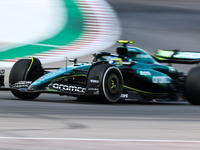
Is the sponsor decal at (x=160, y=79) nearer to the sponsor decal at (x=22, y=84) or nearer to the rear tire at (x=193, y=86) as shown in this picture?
the rear tire at (x=193, y=86)

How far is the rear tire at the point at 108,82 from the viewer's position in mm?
7891

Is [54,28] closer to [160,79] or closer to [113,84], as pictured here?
[160,79]

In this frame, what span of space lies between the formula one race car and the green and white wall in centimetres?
635

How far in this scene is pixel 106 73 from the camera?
7.92 meters

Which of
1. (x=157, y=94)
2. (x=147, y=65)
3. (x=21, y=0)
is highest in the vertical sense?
(x=21, y=0)

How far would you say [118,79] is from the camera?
8.29 meters

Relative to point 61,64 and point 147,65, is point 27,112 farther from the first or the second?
point 61,64

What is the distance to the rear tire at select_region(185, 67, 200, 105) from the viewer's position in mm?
8102

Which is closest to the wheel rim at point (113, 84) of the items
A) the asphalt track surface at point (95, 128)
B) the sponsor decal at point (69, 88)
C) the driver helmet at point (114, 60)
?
the asphalt track surface at point (95, 128)

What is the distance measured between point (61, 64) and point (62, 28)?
4.17m

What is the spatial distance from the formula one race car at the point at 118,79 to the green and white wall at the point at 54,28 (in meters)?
6.35

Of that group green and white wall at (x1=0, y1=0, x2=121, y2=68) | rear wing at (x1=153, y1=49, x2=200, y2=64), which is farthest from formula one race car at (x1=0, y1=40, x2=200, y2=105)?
green and white wall at (x1=0, y1=0, x2=121, y2=68)

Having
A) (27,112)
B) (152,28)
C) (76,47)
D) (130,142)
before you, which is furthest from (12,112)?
(152,28)

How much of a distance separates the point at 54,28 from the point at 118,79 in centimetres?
1067
